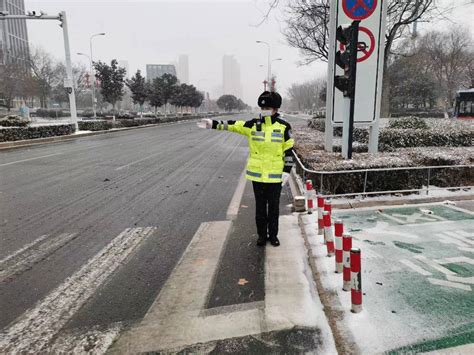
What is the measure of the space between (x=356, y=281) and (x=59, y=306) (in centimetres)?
273

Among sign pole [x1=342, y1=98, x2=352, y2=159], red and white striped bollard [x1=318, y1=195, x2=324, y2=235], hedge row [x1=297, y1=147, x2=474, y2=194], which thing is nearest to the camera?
red and white striped bollard [x1=318, y1=195, x2=324, y2=235]

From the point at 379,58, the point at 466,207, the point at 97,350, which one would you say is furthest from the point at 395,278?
the point at 379,58

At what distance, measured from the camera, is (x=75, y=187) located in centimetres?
820

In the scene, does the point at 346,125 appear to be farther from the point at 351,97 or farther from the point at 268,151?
the point at 268,151

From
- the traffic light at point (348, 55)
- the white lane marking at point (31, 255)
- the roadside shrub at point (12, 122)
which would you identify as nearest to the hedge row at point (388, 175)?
the traffic light at point (348, 55)

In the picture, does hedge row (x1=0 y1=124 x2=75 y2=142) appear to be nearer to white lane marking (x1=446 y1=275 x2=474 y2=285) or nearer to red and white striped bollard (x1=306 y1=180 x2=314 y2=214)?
red and white striped bollard (x1=306 y1=180 x2=314 y2=214)

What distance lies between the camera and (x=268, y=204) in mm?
4789

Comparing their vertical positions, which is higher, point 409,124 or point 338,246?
point 409,124

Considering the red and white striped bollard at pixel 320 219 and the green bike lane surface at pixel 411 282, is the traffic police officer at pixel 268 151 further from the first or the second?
the green bike lane surface at pixel 411 282

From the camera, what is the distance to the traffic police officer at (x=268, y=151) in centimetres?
444

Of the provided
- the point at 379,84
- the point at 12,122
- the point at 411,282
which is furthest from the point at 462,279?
the point at 12,122

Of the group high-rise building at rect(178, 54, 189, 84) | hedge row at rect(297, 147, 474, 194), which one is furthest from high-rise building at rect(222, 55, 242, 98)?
hedge row at rect(297, 147, 474, 194)

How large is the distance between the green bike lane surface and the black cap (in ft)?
6.24

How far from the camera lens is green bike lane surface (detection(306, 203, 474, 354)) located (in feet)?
9.15
